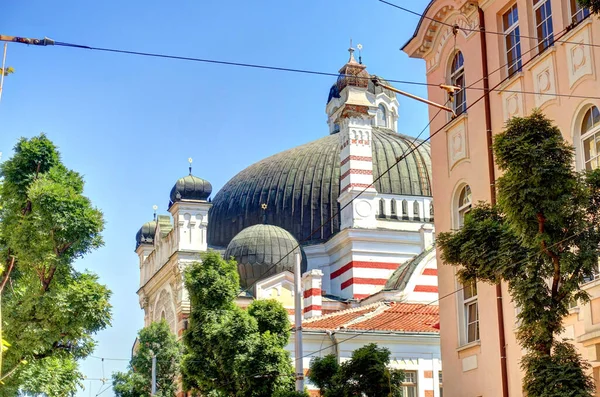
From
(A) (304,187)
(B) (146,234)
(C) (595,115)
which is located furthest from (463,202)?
(B) (146,234)

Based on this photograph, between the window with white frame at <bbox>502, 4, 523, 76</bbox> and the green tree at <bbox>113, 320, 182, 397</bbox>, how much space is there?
2001 cm

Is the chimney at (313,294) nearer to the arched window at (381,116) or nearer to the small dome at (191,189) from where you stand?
the small dome at (191,189)

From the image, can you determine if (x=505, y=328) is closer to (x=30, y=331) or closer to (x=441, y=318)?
(x=441, y=318)

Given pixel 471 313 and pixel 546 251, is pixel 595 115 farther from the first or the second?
pixel 471 313

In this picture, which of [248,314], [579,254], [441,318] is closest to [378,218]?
[248,314]

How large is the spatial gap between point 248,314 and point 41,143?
6676 millimetres

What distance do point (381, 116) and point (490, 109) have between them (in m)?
38.6

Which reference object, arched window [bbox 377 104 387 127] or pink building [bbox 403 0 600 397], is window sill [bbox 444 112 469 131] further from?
arched window [bbox 377 104 387 127]

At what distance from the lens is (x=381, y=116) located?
58.2 m

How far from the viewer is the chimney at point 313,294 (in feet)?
130

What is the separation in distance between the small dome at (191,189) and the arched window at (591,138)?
91.3 feet

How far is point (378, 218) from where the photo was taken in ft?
148

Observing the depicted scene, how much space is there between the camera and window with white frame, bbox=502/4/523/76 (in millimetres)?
19266

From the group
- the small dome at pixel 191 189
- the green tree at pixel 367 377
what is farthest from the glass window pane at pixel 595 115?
the small dome at pixel 191 189
